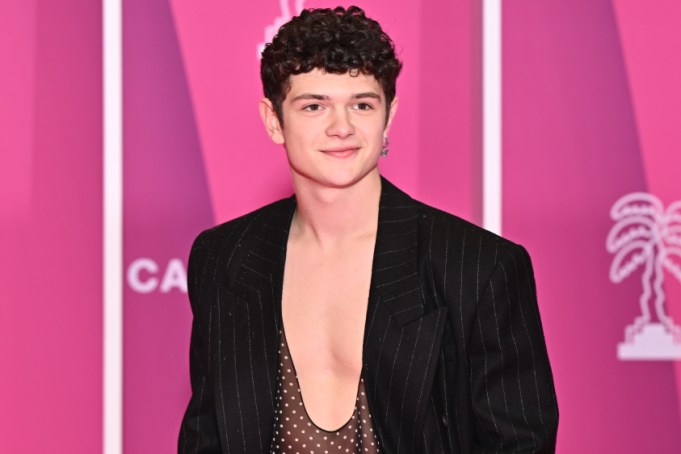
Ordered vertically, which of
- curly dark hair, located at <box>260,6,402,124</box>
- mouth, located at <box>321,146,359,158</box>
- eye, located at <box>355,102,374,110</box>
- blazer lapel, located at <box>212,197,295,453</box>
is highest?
curly dark hair, located at <box>260,6,402,124</box>

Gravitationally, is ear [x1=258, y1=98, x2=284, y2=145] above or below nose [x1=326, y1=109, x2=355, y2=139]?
above

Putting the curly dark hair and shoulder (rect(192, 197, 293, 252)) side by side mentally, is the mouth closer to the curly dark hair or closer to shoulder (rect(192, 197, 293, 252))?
the curly dark hair

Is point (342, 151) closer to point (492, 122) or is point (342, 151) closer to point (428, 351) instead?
point (428, 351)

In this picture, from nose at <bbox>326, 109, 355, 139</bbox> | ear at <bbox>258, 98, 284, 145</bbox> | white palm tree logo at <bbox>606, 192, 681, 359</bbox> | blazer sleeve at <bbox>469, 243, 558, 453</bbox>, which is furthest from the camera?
white palm tree logo at <bbox>606, 192, 681, 359</bbox>

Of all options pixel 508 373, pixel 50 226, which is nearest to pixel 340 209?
pixel 508 373

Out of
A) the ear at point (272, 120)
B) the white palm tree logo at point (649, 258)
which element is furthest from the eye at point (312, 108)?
the white palm tree logo at point (649, 258)

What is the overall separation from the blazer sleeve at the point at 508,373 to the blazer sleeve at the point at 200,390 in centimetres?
50

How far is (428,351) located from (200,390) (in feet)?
1.52

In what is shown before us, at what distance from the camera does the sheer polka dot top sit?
195 cm

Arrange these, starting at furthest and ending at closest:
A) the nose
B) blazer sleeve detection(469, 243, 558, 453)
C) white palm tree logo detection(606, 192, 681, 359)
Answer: white palm tree logo detection(606, 192, 681, 359), the nose, blazer sleeve detection(469, 243, 558, 453)

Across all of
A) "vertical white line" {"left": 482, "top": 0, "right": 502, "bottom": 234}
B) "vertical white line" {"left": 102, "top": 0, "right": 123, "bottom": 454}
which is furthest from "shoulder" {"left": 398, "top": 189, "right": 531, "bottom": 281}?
"vertical white line" {"left": 102, "top": 0, "right": 123, "bottom": 454}

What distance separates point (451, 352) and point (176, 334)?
4.05 feet

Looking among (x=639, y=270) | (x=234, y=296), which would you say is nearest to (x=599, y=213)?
(x=639, y=270)

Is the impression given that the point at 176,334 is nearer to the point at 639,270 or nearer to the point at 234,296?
the point at 234,296
